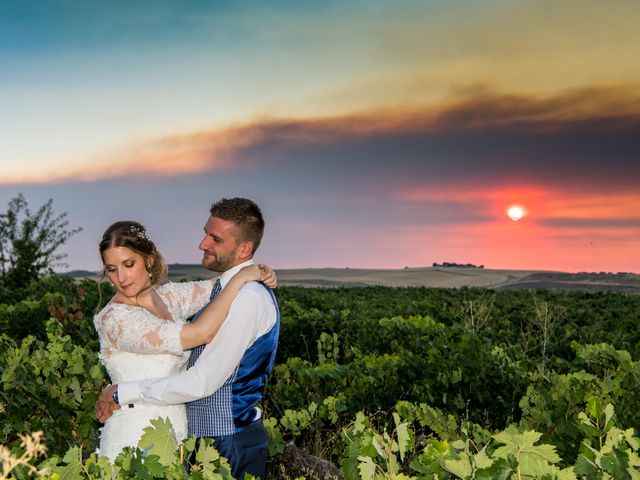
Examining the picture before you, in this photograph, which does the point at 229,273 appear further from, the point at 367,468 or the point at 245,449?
the point at 367,468

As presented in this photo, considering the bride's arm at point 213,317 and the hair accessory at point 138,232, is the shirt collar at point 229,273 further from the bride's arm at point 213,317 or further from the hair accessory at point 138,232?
the hair accessory at point 138,232

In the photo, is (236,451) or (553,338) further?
(553,338)

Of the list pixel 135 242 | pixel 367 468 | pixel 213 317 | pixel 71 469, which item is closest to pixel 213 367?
pixel 213 317

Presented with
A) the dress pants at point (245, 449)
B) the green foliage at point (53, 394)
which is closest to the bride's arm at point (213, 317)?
the dress pants at point (245, 449)

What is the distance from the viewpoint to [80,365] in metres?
5.93

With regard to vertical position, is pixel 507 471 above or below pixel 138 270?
below

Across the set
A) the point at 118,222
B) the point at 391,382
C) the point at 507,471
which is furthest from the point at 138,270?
the point at 391,382

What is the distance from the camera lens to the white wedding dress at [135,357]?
12.2 ft

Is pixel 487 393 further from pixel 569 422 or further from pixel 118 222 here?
pixel 118 222

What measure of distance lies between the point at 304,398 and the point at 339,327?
378cm

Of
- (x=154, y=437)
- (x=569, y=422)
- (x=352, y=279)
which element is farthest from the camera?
(x=352, y=279)

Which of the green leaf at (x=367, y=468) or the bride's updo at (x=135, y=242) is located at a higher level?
the bride's updo at (x=135, y=242)

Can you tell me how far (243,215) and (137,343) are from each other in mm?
931

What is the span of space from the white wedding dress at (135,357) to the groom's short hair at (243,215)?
2.16ft
